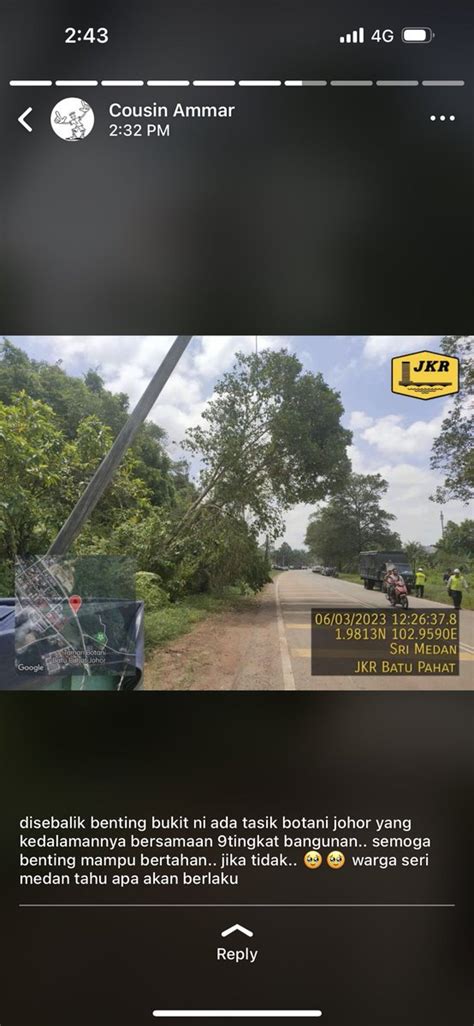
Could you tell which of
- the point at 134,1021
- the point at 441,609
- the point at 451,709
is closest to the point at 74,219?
the point at 441,609

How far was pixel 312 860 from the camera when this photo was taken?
5.71 feet

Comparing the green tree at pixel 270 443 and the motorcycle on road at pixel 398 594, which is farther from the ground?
the green tree at pixel 270 443

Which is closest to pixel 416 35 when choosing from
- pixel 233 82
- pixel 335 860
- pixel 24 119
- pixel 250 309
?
pixel 233 82

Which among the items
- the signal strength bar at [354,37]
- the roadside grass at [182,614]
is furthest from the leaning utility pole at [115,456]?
the signal strength bar at [354,37]

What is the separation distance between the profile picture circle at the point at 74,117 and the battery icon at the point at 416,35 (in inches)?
39.0

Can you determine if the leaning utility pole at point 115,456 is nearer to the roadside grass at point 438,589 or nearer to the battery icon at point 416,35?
the roadside grass at point 438,589

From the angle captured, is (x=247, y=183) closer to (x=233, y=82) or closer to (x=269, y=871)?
(x=233, y=82)

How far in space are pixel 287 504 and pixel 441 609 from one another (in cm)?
55

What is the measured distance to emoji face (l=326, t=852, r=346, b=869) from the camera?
1737 millimetres

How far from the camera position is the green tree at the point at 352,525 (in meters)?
1.72

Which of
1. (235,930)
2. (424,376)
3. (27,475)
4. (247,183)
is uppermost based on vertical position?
(247,183)

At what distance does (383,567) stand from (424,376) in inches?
23.1
